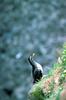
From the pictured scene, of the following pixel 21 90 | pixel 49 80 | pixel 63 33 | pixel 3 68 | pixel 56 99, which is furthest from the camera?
pixel 63 33

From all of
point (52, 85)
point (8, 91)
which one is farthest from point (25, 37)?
point (52, 85)

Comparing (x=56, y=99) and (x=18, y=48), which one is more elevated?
(x=18, y=48)

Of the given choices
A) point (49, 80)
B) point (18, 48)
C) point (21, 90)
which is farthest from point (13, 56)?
point (49, 80)

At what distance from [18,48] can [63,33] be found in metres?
2.20

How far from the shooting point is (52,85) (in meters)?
8.88

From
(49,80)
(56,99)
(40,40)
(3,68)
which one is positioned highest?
(40,40)

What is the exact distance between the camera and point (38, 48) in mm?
21359

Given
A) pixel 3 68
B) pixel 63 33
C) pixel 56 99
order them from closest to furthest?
pixel 56 99, pixel 3 68, pixel 63 33

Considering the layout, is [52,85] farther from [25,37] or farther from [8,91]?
[25,37]

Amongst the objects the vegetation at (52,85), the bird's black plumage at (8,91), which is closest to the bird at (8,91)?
the bird's black plumage at (8,91)

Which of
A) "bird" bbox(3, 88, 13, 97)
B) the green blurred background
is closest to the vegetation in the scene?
the green blurred background

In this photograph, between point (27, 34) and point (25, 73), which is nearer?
point (25, 73)

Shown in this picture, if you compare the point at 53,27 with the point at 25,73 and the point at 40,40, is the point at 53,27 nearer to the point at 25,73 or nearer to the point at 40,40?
the point at 40,40

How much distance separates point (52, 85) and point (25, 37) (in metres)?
13.8
